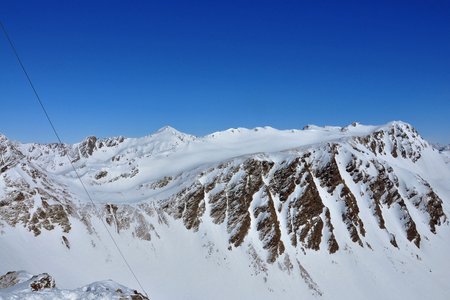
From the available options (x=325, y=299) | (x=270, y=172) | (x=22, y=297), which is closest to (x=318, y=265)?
(x=325, y=299)

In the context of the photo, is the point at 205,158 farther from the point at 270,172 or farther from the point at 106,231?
the point at 106,231

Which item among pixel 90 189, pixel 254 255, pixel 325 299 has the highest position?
pixel 90 189

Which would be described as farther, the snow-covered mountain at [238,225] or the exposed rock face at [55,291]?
the snow-covered mountain at [238,225]

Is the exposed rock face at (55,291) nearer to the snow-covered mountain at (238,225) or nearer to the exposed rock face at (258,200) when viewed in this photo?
the snow-covered mountain at (238,225)

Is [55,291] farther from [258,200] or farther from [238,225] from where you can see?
[258,200]

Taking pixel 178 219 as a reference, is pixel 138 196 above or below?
above

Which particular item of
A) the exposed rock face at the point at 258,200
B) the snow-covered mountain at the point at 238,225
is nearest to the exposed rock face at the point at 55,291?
the snow-covered mountain at the point at 238,225
